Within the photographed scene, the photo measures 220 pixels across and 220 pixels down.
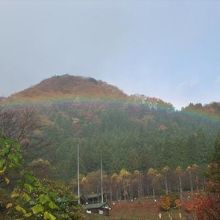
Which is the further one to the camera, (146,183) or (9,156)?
(146,183)

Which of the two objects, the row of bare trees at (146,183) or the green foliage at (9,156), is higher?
the green foliage at (9,156)

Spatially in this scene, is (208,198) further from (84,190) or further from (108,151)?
(108,151)

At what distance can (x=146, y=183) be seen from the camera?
412 feet

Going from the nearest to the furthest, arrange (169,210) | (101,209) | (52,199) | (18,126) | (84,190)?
(52,199)
(18,126)
(101,209)
(169,210)
(84,190)

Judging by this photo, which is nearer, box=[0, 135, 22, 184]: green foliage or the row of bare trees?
box=[0, 135, 22, 184]: green foliage

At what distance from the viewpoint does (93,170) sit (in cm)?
14700

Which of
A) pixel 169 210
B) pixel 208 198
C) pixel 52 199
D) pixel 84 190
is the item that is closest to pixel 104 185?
pixel 84 190

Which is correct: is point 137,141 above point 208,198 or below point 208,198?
above

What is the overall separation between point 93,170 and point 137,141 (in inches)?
975

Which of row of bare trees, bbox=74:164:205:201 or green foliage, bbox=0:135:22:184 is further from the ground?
green foliage, bbox=0:135:22:184

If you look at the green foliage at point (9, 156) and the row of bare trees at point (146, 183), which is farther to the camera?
the row of bare trees at point (146, 183)

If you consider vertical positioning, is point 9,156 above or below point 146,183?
above

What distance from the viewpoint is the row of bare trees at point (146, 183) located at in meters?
121

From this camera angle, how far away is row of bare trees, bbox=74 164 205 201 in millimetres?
120575
